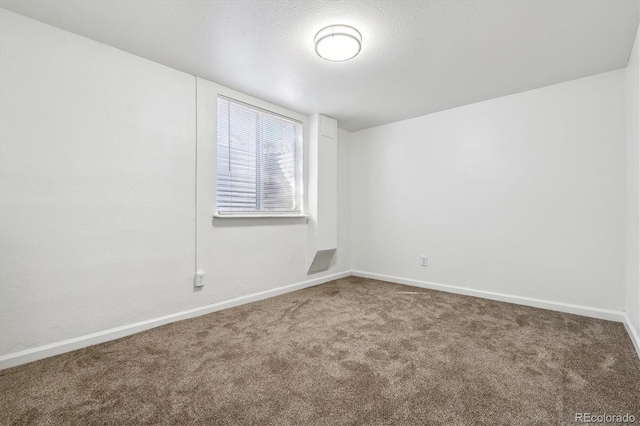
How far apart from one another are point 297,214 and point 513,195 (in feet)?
7.66

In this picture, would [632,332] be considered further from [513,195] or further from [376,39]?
[376,39]

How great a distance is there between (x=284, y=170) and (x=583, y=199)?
2973 millimetres

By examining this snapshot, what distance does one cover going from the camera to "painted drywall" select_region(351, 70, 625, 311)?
2.57 m

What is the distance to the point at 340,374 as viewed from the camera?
5.51 ft

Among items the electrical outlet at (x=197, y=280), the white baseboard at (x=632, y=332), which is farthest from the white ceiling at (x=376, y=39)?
the white baseboard at (x=632, y=332)

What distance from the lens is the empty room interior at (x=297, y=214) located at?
1583 millimetres

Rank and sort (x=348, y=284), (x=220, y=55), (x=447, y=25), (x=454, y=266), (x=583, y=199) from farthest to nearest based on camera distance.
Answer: (x=348, y=284)
(x=454, y=266)
(x=583, y=199)
(x=220, y=55)
(x=447, y=25)

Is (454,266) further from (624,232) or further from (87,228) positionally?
(87,228)

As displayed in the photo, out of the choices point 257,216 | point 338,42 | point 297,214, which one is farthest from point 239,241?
point 338,42

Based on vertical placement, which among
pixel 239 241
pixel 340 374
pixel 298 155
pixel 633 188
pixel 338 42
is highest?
pixel 338 42

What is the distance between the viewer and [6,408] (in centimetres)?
140

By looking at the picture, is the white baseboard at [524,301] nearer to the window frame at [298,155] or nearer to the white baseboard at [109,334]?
the window frame at [298,155]

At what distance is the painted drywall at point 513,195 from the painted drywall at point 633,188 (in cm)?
15

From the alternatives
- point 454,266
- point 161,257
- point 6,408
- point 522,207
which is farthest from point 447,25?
point 6,408
